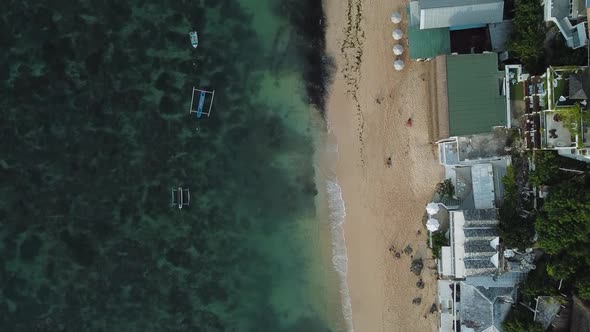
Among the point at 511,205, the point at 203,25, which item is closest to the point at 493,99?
the point at 511,205

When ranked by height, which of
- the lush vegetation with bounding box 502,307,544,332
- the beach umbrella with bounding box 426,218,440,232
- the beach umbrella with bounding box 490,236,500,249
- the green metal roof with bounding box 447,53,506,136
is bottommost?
the lush vegetation with bounding box 502,307,544,332

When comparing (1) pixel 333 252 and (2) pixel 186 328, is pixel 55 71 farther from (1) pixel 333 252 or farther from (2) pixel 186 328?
(1) pixel 333 252

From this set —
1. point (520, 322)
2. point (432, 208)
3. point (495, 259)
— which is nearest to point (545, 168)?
point (495, 259)

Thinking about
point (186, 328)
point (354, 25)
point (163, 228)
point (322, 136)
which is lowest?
point (186, 328)

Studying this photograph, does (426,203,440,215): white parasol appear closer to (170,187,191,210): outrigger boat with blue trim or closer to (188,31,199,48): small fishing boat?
(170,187,191,210): outrigger boat with blue trim

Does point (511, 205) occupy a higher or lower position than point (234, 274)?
higher

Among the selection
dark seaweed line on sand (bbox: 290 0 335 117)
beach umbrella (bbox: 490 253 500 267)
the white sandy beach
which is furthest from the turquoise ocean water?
beach umbrella (bbox: 490 253 500 267)
